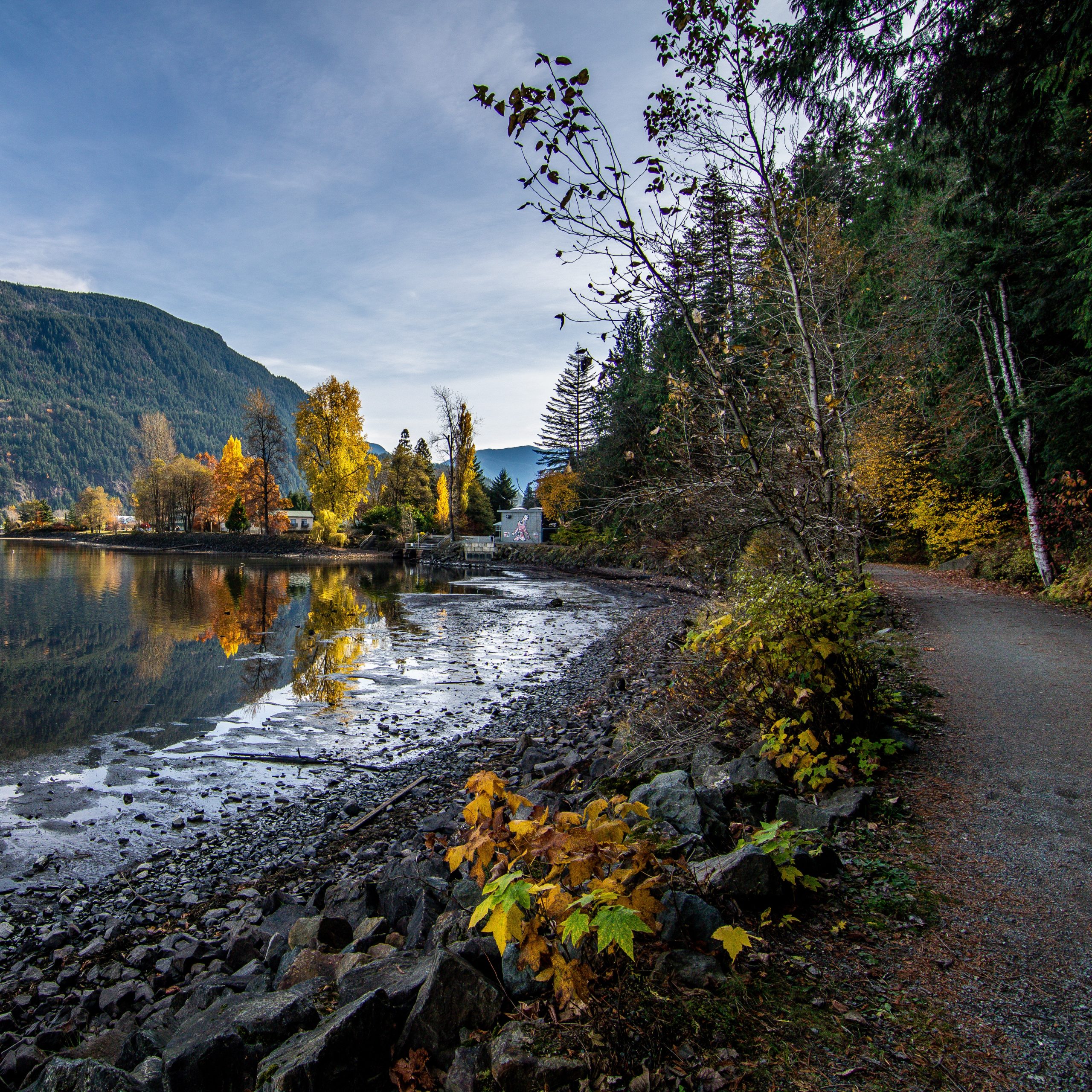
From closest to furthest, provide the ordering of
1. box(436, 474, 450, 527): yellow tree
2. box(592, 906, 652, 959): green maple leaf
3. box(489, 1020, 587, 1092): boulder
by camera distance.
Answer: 1. box(592, 906, 652, 959): green maple leaf
2. box(489, 1020, 587, 1092): boulder
3. box(436, 474, 450, 527): yellow tree

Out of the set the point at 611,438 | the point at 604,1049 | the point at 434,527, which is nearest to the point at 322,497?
the point at 434,527

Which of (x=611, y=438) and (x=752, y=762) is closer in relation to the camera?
(x=752, y=762)

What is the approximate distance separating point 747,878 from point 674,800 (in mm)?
1008

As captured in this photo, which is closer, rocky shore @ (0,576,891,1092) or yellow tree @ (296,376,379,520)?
rocky shore @ (0,576,891,1092)

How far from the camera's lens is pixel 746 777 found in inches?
159

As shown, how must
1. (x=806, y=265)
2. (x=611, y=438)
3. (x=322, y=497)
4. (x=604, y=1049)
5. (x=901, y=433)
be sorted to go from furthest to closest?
(x=322, y=497) → (x=611, y=438) → (x=901, y=433) → (x=806, y=265) → (x=604, y=1049)

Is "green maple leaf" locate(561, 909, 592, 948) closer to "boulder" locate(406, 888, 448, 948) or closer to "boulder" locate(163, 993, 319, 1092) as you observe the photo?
"boulder" locate(163, 993, 319, 1092)

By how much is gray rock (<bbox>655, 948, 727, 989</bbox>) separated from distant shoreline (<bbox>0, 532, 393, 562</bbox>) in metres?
43.5

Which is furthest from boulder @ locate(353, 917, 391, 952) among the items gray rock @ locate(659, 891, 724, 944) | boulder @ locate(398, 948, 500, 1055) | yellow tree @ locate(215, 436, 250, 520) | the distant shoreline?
yellow tree @ locate(215, 436, 250, 520)

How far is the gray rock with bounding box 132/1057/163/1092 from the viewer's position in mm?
2135

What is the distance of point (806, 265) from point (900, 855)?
4814 millimetres

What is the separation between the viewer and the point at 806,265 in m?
5.60

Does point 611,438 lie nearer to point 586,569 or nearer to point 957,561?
point 586,569

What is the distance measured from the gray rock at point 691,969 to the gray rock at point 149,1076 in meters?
1.79
